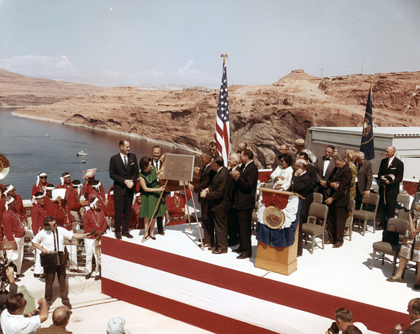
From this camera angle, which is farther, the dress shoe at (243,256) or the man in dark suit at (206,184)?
the man in dark suit at (206,184)

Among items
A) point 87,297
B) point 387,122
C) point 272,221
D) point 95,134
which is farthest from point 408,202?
point 95,134

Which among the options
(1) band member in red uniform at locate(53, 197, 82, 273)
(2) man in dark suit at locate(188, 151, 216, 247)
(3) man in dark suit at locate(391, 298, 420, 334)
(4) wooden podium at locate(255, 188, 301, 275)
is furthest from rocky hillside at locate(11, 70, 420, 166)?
(3) man in dark suit at locate(391, 298, 420, 334)

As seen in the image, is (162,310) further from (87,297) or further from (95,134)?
(95,134)

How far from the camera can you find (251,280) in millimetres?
4992

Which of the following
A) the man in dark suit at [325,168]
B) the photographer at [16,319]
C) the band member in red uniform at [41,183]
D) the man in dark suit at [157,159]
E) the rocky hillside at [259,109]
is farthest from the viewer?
the rocky hillside at [259,109]

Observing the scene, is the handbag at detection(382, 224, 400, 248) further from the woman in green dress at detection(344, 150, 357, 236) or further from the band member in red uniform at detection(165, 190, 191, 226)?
the band member in red uniform at detection(165, 190, 191, 226)

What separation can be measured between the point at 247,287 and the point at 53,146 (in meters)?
75.3

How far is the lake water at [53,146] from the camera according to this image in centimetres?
6675

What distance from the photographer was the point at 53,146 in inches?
2881

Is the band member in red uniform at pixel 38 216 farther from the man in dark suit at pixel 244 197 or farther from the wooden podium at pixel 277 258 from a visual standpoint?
→ the wooden podium at pixel 277 258

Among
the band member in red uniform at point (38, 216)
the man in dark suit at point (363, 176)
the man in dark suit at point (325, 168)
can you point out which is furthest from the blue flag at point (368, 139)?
the band member in red uniform at point (38, 216)

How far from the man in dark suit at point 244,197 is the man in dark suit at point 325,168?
5.68ft

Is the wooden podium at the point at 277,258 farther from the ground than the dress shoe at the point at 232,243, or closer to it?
farther from the ground

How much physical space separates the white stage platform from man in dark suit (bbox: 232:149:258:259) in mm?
249
